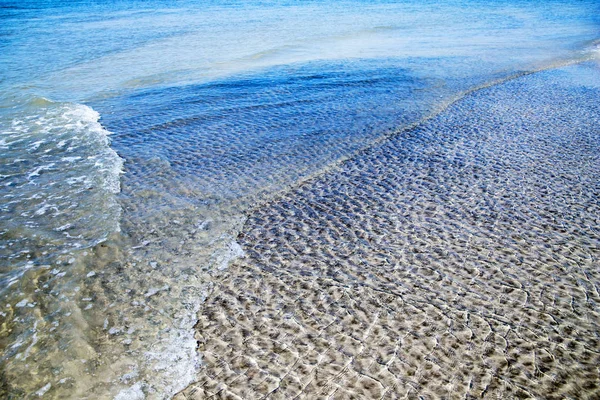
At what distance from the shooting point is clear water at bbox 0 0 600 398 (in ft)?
11.1

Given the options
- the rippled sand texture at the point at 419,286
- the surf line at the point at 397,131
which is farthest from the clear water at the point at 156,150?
the rippled sand texture at the point at 419,286

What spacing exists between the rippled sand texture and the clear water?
17.2 inches

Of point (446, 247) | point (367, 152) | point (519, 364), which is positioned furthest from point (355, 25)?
point (519, 364)

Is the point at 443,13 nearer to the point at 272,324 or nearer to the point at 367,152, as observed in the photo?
the point at 367,152

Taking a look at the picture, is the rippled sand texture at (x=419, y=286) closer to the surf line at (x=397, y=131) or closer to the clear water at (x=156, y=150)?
the surf line at (x=397, y=131)

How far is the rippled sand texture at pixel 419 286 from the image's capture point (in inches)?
117

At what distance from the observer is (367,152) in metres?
6.70

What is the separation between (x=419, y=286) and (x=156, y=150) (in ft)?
15.6

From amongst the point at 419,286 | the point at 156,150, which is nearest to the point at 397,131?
the point at 156,150

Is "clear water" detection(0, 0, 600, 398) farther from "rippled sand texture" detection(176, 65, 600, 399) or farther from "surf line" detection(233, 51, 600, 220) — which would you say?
"rippled sand texture" detection(176, 65, 600, 399)

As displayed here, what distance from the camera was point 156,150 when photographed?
694 cm

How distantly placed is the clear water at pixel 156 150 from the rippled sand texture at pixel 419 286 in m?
0.44

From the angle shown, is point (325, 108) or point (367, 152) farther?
point (325, 108)

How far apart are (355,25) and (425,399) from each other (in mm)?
21634
